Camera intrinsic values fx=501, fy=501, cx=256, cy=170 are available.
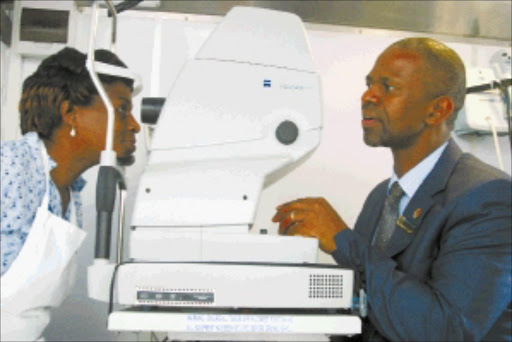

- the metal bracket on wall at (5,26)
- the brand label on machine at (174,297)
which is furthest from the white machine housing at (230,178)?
the metal bracket on wall at (5,26)

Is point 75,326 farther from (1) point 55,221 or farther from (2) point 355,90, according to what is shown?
(2) point 355,90

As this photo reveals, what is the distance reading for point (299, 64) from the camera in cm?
102

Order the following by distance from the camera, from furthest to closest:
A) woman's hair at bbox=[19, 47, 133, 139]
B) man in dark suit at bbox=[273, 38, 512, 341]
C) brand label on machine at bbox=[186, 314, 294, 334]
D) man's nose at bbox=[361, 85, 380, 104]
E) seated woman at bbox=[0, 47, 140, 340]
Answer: woman's hair at bbox=[19, 47, 133, 139], man's nose at bbox=[361, 85, 380, 104], seated woman at bbox=[0, 47, 140, 340], man in dark suit at bbox=[273, 38, 512, 341], brand label on machine at bbox=[186, 314, 294, 334]

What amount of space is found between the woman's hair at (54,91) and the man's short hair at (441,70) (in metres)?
0.75

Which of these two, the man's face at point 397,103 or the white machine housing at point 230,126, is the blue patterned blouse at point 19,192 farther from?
the man's face at point 397,103

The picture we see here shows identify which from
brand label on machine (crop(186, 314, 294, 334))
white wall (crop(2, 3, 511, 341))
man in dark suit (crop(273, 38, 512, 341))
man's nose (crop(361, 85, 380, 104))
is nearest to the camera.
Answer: brand label on machine (crop(186, 314, 294, 334))

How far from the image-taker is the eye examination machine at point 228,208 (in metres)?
0.82

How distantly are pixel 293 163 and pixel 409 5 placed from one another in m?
1.21

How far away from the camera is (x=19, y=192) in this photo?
1.14 m

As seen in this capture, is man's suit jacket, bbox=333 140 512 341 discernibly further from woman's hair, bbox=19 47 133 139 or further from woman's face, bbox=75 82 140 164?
woman's hair, bbox=19 47 133 139

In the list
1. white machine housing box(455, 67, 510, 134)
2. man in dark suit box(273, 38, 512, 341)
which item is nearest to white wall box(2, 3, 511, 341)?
white machine housing box(455, 67, 510, 134)

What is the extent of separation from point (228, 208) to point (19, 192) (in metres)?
0.53

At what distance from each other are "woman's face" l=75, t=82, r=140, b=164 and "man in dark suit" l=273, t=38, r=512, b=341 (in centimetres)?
52

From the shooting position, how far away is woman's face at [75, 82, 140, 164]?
1.32m
